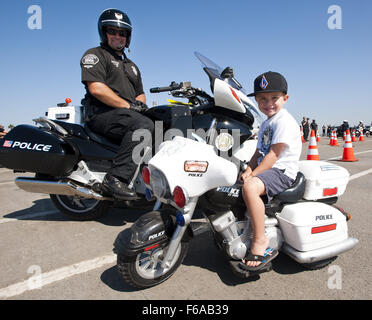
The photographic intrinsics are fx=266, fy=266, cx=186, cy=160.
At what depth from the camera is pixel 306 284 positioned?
1.98 metres

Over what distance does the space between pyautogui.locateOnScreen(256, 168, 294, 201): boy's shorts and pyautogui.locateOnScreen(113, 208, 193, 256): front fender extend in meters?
0.73

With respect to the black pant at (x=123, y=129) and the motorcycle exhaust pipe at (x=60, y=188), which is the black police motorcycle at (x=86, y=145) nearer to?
the motorcycle exhaust pipe at (x=60, y=188)

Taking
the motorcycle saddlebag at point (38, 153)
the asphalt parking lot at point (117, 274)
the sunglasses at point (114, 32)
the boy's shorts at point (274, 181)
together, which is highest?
the sunglasses at point (114, 32)

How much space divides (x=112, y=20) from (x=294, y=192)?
268cm

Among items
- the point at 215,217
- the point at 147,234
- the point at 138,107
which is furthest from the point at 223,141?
the point at 147,234

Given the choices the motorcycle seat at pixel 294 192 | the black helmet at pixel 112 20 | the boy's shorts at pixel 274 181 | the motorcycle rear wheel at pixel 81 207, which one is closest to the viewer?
the boy's shorts at pixel 274 181

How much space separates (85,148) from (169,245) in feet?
5.86

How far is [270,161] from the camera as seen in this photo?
212 cm

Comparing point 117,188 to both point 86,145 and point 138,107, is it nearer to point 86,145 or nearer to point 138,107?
point 86,145

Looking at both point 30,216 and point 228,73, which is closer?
point 228,73

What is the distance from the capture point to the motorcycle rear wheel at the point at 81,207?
3322mm

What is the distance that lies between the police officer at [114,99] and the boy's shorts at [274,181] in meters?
1.42

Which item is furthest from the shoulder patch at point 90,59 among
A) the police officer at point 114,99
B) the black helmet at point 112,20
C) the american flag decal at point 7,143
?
the american flag decal at point 7,143

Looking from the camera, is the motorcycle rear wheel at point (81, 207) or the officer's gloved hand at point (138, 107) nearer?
the officer's gloved hand at point (138, 107)
